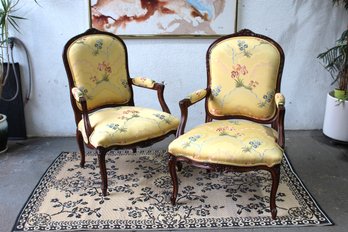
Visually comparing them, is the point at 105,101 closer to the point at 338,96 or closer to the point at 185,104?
the point at 185,104

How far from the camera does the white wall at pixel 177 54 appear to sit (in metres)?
3.18

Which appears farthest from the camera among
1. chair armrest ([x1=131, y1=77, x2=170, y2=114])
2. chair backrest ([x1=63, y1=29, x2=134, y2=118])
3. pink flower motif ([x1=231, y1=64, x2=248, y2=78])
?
chair armrest ([x1=131, y1=77, x2=170, y2=114])

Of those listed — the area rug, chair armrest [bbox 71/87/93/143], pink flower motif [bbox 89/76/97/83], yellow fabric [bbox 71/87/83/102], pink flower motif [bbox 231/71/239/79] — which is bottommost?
the area rug

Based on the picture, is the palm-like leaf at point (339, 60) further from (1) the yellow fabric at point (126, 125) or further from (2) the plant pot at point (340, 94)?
(1) the yellow fabric at point (126, 125)

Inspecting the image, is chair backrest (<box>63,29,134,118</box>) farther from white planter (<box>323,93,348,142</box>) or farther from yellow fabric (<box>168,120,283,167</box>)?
white planter (<box>323,93,348,142</box>)

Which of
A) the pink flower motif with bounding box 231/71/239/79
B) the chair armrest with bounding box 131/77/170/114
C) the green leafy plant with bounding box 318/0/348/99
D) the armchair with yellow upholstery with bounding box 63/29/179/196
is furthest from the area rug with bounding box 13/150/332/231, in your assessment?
the green leafy plant with bounding box 318/0/348/99

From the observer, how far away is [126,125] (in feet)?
7.93

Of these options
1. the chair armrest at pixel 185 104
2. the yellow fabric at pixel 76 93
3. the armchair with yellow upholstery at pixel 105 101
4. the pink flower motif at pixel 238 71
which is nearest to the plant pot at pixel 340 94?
the pink flower motif at pixel 238 71

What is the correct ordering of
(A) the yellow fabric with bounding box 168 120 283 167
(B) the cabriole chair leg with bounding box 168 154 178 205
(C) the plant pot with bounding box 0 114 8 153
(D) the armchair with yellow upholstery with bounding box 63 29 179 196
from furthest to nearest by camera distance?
1. (C) the plant pot with bounding box 0 114 8 153
2. (D) the armchair with yellow upholstery with bounding box 63 29 179 196
3. (B) the cabriole chair leg with bounding box 168 154 178 205
4. (A) the yellow fabric with bounding box 168 120 283 167

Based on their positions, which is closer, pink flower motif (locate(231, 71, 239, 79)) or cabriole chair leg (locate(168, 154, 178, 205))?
cabriole chair leg (locate(168, 154, 178, 205))

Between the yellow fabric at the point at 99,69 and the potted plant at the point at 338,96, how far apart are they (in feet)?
5.46

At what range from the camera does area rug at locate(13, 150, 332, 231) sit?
2.18 meters

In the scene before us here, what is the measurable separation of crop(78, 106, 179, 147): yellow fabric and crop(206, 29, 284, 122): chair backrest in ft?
1.20

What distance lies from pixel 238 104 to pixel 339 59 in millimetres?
1166
